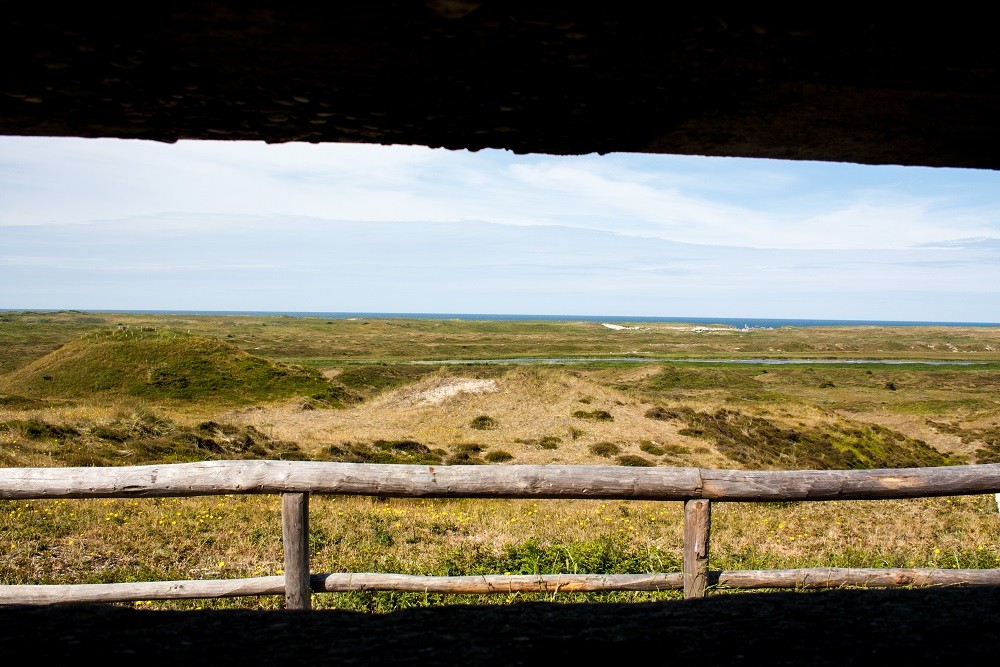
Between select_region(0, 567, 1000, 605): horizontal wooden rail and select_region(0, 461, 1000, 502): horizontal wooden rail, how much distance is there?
64 cm

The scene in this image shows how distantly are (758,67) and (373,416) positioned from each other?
23.7 m

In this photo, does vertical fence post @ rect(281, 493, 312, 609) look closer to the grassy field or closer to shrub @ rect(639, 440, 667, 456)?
the grassy field

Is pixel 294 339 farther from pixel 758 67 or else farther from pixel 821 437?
pixel 758 67

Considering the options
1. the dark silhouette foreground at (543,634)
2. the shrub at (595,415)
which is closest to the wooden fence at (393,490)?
the dark silhouette foreground at (543,634)

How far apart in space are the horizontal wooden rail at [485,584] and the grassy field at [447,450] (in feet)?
1.76

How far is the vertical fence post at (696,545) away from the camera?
14.7 feet

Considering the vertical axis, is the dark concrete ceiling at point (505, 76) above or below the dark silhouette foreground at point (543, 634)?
above

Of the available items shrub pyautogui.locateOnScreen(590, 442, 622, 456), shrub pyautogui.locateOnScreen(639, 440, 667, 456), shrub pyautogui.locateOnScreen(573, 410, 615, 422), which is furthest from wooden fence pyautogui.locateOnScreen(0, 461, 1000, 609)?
shrub pyautogui.locateOnScreen(573, 410, 615, 422)

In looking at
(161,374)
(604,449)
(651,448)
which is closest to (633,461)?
(604,449)

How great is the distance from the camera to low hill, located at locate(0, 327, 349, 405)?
26.0 m

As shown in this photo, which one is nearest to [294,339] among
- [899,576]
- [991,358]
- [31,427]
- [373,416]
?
[373,416]

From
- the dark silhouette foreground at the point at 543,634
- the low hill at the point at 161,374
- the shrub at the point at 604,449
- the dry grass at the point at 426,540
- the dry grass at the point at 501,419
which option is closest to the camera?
the dark silhouette foreground at the point at 543,634

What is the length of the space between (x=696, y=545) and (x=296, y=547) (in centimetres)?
275

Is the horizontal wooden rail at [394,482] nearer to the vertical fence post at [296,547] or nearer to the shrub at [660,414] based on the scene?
the vertical fence post at [296,547]
